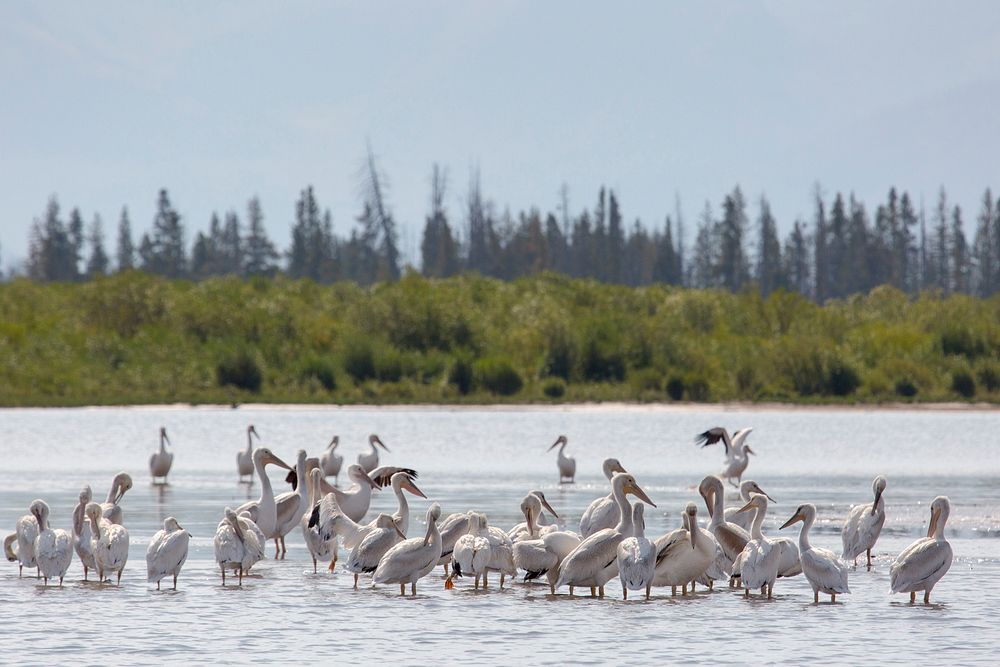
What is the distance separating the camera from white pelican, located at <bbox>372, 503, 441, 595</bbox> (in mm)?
11977

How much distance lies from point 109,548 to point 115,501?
2.41m

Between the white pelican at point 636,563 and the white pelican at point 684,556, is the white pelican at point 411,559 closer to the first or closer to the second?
the white pelican at point 636,563

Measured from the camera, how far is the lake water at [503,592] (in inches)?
384

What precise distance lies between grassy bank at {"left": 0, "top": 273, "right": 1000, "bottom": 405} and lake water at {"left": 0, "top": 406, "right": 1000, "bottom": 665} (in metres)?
15.4

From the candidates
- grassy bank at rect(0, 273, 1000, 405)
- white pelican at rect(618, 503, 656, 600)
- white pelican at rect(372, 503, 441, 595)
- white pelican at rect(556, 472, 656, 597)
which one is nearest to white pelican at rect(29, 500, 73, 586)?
white pelican at rect(372, 503, 441, 595)

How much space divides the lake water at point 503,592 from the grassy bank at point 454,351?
608 inches

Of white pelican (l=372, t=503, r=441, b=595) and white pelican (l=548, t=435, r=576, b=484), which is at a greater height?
white pelican (l=548, t=435, r=576, b=484)

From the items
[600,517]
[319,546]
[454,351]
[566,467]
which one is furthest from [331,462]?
[454,351]

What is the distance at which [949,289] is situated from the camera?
118 metres

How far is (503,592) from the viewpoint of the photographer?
12297 millimetres

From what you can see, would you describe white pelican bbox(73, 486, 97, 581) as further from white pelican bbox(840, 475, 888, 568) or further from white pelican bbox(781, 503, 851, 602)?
white pelican bbox(840, 475, 888, 568)

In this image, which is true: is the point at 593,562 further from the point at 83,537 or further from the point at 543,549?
the point at 83,537

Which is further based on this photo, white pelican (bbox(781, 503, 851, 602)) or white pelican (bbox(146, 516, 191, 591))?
white pelican (bbox(146, 516, 191, 591))

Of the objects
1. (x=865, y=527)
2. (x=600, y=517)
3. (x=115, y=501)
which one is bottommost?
(x=865, y=527)
